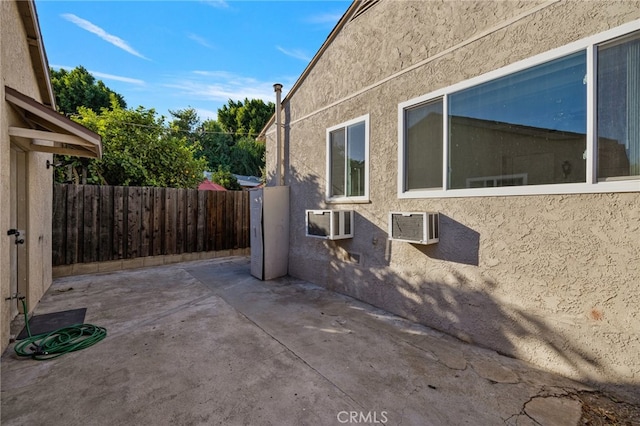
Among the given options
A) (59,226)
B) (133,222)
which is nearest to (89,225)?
(59,226)

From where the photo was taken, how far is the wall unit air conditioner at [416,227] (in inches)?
127

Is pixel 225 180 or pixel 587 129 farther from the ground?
pixel 225 180

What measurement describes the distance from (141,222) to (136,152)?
3.07 m

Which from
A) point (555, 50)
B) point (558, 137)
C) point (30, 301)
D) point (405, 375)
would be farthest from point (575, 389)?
point (30, 301)

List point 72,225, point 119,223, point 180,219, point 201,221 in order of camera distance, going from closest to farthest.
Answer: point 72,225 → point 119,223 → point 180,219 → point 201,221

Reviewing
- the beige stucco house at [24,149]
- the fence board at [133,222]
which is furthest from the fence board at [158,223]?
the beige stucco house at [24,149]

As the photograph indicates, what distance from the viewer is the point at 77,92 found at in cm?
1975

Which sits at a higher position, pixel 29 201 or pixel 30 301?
pixel 29 201

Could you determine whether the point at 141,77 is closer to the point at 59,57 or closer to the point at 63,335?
the point at 59,57

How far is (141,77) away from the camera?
37.7 ft

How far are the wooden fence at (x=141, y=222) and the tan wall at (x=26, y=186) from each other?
0.72 m

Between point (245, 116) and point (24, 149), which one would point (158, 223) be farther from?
point (245, 116)

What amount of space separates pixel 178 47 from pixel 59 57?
936 centimetres

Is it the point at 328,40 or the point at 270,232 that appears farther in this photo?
the point at 270,232
